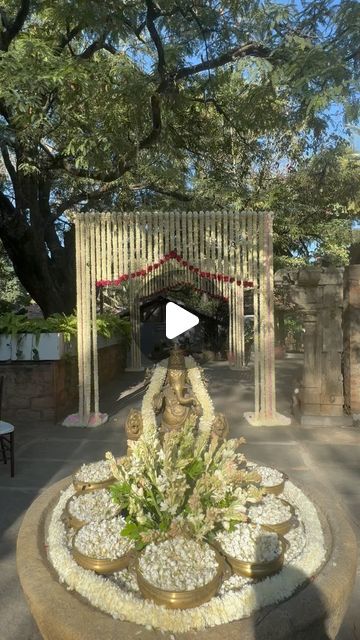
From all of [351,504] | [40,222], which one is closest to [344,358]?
[351,504]

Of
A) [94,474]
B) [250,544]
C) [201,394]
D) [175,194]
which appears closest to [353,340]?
[201,394]

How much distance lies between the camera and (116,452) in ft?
23.1

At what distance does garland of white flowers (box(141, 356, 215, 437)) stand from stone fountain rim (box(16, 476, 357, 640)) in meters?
1.32

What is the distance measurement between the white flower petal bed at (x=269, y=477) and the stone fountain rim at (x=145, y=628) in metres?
0.67

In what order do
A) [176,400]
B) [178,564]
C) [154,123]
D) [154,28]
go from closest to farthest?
[178,564] < [176,400] < [154,28] < [154,123]

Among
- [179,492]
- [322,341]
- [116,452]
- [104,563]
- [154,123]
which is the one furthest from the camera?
[154,123]

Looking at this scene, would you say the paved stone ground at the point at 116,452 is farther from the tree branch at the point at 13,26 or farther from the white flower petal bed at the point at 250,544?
the tree branch at the point at 13,26

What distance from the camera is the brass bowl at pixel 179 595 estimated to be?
2396 millimetres

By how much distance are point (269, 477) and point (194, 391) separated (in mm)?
1001

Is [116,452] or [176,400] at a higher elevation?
[176,400]

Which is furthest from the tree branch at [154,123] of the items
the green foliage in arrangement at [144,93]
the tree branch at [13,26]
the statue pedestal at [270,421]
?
the statue pedestal at [270,421]

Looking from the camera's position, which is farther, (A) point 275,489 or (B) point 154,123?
(B) point 154,123

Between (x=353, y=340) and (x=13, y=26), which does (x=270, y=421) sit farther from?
(x=13, y=26)

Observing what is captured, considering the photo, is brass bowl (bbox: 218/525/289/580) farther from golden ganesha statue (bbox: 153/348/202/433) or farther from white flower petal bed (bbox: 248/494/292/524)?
golden ganesha statue (bbox: 153/348/202/433)
